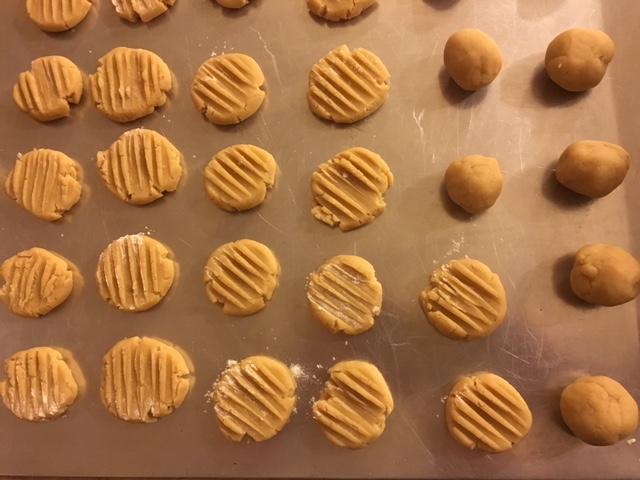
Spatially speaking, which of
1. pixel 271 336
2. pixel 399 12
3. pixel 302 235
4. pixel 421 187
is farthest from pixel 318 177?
pixel 399 12

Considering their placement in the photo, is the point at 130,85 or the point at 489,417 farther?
the point at 130,85

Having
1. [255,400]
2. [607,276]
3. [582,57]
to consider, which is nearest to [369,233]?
[255,400]

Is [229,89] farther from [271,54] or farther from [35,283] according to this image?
[35,283]

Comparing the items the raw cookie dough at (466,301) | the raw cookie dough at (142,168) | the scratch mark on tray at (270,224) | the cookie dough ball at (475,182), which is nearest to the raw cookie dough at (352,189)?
the scratch mark on tray at (270,224)

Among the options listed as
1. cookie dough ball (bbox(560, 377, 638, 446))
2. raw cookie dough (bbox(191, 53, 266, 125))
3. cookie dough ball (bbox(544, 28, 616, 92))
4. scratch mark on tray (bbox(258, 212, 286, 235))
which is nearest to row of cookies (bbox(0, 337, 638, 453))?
cookie dough ball (bbox(560, 377, 638, 446))

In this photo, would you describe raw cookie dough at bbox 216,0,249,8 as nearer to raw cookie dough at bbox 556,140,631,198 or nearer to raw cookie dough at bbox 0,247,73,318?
raw cookie dough at bbox 0,247,73,318

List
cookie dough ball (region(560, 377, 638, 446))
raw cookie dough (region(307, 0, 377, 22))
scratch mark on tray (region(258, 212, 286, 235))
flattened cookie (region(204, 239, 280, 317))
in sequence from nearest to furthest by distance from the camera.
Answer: cookie dough ball (region(560, 377, 638, 446)) < flattened cookie (region(204, 239, 280, 317)) < scratch mark on tray (region(258, 212, 286, 235)) < raw cookie dough (region(307, 0, 377, 22))

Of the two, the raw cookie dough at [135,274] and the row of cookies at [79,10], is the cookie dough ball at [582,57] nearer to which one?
the row of cookies at [79,10]

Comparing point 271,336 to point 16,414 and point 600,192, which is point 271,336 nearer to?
point 16,414
